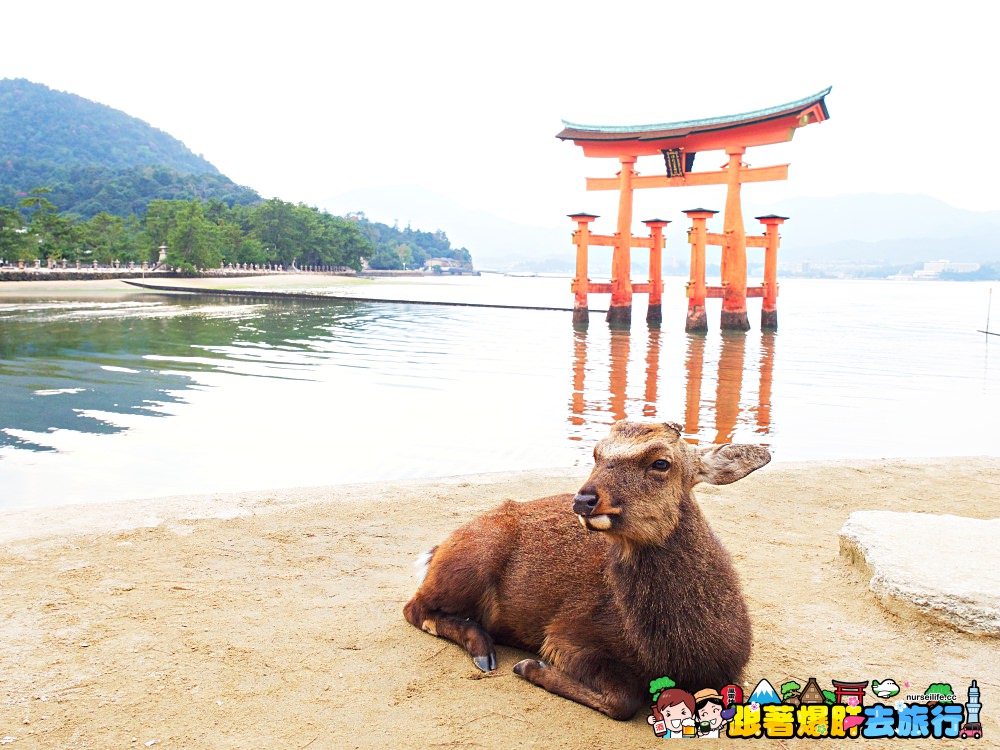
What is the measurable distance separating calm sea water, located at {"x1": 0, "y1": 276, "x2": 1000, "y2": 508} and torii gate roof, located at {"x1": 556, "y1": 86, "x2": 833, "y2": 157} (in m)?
7.26

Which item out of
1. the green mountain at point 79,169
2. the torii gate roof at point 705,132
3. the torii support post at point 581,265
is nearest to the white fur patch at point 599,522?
the torii gate roof at point 705,132

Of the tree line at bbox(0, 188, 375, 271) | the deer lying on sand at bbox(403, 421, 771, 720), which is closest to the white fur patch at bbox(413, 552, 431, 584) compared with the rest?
the deer lying on sand at bbox(403, 421, 771, 720)

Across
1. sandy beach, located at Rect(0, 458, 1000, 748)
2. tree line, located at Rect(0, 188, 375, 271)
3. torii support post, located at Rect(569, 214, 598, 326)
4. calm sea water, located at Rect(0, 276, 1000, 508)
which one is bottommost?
calm sea water, located at Rect(0, 276, 1000, 508)

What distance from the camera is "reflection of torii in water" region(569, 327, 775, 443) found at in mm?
12555

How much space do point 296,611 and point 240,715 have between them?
1.03 m

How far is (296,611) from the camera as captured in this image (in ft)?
13.1

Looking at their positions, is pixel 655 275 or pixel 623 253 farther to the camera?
pixel 655 275

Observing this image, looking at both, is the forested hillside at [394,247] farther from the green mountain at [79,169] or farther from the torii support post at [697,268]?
the torii support post at [697,268]

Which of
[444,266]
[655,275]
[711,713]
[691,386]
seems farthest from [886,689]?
[444,266]

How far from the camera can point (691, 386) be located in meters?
16.7

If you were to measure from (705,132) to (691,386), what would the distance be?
1559 centimetres

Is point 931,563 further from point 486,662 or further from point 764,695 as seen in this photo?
point 486,662

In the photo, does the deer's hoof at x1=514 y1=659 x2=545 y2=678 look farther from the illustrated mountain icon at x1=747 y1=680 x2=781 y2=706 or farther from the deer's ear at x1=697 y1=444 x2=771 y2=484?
the deer's ear at x1=697 y1=444 x2=771 y2=484

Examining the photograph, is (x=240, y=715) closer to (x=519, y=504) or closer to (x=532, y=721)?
(x=532, y=721)
